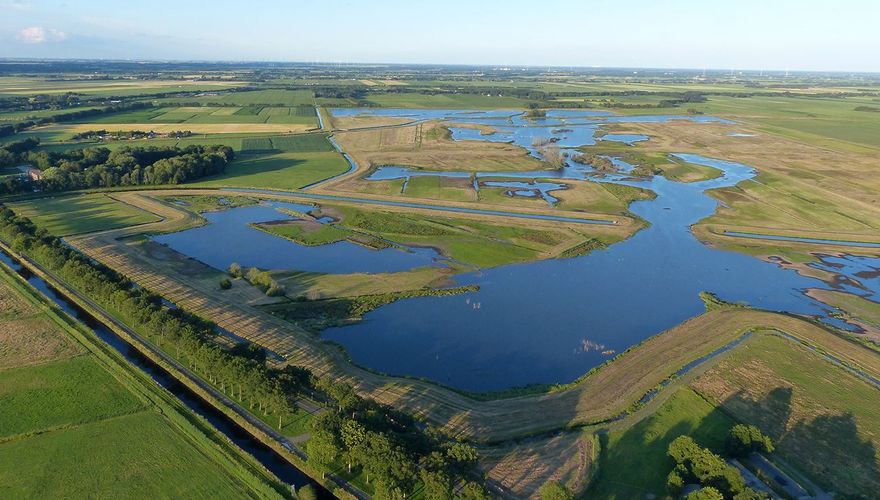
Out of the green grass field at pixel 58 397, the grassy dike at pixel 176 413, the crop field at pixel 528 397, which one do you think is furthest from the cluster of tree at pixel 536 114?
the green grass field at pixel 58 397

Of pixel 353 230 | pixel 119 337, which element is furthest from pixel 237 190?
pixel 119 337

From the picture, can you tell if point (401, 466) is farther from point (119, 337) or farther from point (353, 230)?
point (353, 230)

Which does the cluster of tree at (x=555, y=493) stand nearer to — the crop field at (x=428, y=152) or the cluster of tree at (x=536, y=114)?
the crop field at (x=428, y=152)

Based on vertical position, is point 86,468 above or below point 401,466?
below

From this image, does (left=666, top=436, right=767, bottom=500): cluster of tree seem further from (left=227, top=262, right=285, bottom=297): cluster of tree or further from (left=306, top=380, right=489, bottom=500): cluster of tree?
(left=227, top=262, right=285, bottom=297): cluster of tree

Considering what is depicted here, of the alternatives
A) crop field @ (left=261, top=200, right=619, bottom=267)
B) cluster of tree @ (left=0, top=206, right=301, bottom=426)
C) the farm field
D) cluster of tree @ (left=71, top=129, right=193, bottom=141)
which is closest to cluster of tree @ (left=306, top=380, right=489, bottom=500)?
the farm field

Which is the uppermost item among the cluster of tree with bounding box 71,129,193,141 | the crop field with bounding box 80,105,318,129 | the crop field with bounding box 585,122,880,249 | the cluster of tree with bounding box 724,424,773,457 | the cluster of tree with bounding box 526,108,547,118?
the cluster of tree with bounding box 526,108,547,118
